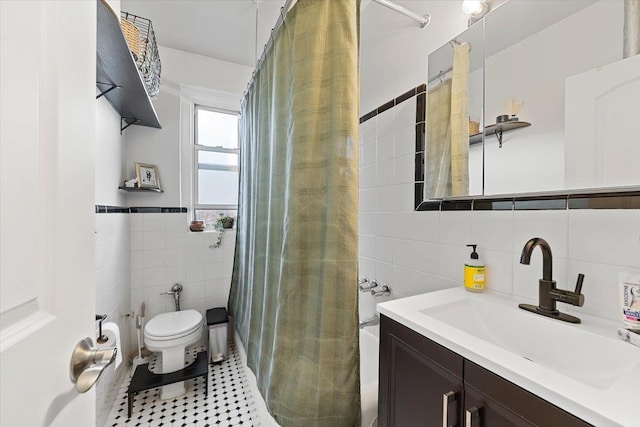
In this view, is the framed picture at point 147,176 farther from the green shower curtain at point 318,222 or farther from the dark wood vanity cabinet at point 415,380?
the dark wood vanity cabinet at point 415,380

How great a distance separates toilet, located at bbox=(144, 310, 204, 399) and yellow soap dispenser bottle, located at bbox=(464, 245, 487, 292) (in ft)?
5.90

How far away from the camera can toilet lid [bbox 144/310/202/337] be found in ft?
5.79

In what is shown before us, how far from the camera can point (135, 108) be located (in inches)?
73.3

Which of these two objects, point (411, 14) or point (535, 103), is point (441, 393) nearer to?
point (535, 103)

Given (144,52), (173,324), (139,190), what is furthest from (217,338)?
(144,52)

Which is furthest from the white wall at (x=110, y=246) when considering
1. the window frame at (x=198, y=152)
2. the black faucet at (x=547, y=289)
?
the black faucet at (x=547, y=289)

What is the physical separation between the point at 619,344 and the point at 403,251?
842 millimetres

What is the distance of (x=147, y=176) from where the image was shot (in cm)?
216

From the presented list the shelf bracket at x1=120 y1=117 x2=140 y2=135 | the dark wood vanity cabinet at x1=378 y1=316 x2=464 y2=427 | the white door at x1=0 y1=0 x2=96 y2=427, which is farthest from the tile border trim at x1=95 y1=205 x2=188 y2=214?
the dark wood vanity cabinet at x1=378 y1=316 x2=464 y2=427

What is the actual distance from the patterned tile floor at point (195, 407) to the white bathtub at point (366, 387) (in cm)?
11

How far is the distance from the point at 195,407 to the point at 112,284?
95cm

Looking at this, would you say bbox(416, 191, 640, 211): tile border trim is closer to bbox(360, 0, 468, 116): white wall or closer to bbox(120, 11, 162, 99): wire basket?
bbox(360, 0, 468, 116): white wall

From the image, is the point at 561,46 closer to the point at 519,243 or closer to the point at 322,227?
the point at 519,243

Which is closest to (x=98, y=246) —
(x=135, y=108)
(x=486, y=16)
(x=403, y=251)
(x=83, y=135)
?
(x=135, y=108)
